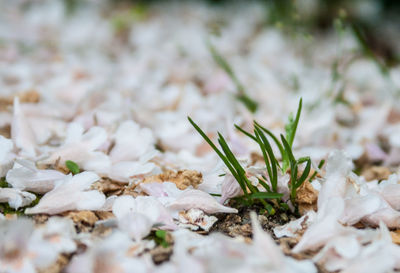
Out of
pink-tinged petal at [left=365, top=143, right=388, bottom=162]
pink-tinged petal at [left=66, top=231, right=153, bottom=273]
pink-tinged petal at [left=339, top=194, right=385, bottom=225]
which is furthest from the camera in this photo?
pink-tinged petal at [left=365, top=143, right=388, bottom=162]

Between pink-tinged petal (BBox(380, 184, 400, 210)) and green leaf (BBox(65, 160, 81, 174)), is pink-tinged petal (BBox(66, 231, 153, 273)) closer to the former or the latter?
green leaf (BBox(65, 160, 81, 174))

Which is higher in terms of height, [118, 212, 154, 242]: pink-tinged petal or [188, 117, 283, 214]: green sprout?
[188, 117, 283, 214]: green sprout

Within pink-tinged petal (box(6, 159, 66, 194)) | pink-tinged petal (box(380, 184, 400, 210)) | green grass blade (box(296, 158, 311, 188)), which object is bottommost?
pink-tinged petal (box(6, 159, 66, 194))

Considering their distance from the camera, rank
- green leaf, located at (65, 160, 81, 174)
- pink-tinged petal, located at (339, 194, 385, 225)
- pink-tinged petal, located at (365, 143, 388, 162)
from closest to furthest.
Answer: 1. pink-tinged petal, located at (339, 194, 385, 225)
2. green leaf, located at (65, 160, 81, 174)
3. pink-tinged petal, located at (365, 143, 388, 162)

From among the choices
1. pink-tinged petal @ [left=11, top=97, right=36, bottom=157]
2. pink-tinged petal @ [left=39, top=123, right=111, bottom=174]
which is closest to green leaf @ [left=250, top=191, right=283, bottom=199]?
pink-tinged petal @ [left=39, top=123, right=111, bottom=174]

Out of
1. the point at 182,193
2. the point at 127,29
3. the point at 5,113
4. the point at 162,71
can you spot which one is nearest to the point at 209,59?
the point at 162,71

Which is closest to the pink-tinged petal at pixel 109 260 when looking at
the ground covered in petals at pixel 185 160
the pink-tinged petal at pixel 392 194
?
the ground covered in petals at pixel 185 160
